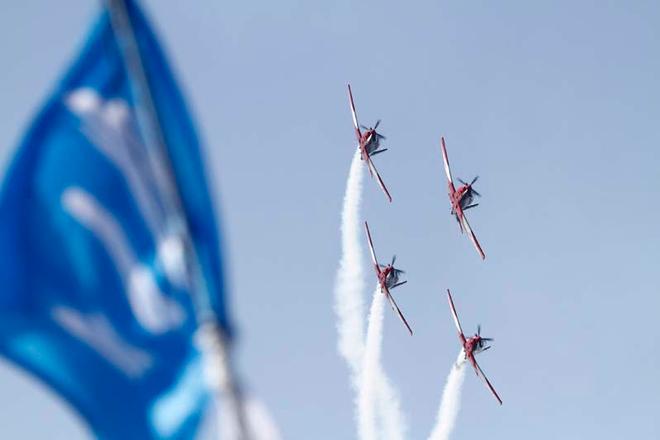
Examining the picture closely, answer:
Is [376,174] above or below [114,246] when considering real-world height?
above

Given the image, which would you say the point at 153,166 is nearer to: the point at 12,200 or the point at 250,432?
the point at 12,200

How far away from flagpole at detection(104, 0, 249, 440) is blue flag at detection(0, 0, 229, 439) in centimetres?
4

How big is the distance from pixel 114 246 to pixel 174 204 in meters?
2.45

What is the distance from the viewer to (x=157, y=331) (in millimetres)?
18828

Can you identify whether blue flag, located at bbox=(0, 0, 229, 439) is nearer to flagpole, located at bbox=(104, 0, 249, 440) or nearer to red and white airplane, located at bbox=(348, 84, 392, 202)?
flagpole, located at bbox=(104, 0, 249, 440)

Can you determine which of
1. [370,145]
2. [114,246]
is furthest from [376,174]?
[114,246]

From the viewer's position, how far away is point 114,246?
19.7 metres

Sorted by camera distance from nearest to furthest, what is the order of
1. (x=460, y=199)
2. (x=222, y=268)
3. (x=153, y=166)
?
(x=222, y=268) < (x=153, y=166) < (x=460, y=199)

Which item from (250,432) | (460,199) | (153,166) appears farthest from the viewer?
(460,199)

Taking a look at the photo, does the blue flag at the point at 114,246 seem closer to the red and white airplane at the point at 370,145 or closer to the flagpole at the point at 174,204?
the flagpole at the point at 174,204

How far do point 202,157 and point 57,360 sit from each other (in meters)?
5.31

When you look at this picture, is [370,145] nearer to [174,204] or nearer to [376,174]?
[376,174]

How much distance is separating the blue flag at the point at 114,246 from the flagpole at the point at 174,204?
4 cm

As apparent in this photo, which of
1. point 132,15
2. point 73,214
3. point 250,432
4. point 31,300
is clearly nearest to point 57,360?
point 31,300
